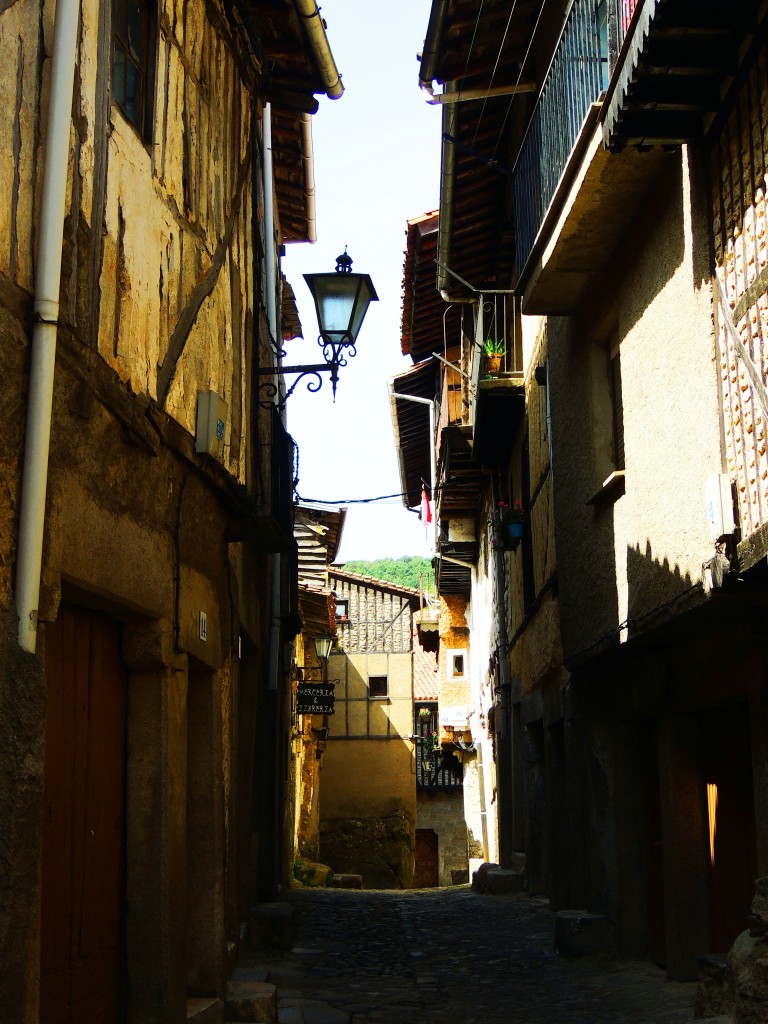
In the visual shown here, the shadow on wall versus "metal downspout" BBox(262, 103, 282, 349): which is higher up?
"metal downspout" BBox(262, 103, 282, 349)

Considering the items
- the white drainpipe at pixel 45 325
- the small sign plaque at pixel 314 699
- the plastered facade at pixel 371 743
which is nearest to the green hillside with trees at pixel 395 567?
the plastered facade at pixel 371 743

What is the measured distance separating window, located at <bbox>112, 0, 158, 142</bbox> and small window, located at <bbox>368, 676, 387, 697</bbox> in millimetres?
31530

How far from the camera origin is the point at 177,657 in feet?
19.6

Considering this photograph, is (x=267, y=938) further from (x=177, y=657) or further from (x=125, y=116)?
(x=125, y=116)

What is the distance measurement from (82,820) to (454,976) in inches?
177

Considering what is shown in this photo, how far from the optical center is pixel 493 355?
554 inches

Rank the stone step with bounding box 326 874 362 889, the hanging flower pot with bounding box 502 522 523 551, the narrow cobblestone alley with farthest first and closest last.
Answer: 1. the stone step with bounding box 326 874 362 889
2. the hanging flower pot with bounding box 502 522 523 551
3. the narrow cobblestone alley

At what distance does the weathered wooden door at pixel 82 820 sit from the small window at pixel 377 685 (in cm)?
3123

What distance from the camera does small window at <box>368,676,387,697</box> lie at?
36531mm

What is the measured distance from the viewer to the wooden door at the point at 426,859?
41.2m

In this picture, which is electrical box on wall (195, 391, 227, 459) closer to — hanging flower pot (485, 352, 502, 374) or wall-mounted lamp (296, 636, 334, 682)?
hanging flower pot (485, 352, 502, 374)

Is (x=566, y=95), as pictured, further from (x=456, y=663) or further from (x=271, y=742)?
(x=456, y=663)

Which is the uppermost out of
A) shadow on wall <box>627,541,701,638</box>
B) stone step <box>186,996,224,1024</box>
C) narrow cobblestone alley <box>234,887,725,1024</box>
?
shadow on wall <box>627,541,701,638</box>

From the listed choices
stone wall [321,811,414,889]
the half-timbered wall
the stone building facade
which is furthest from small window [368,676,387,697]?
the half-timbered wall
